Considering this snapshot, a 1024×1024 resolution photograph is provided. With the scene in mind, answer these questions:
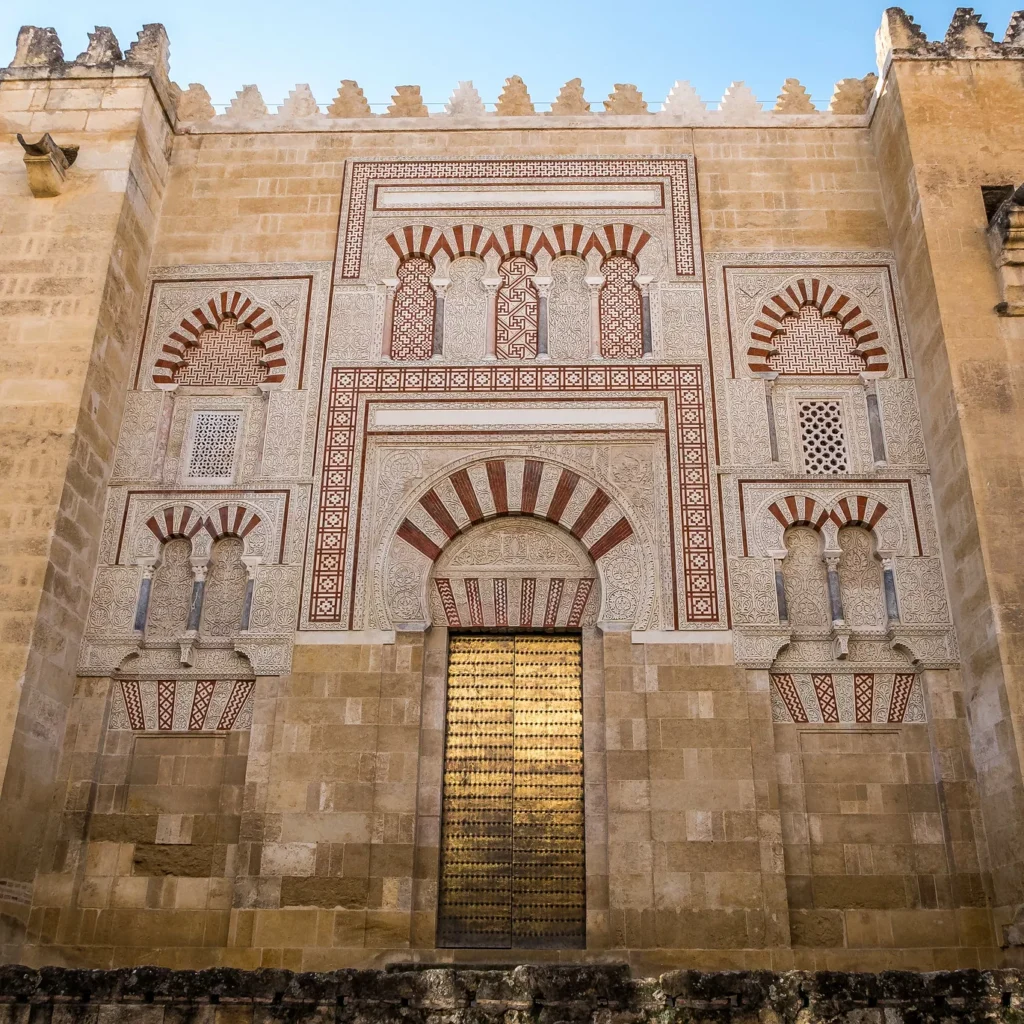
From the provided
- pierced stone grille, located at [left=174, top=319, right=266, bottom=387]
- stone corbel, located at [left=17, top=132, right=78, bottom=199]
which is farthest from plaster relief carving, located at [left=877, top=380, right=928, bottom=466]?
stone corbel, located at [left=17, top=132, right=78, bottom=199]

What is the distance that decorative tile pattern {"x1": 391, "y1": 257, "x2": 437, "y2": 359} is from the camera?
6945 millimetres

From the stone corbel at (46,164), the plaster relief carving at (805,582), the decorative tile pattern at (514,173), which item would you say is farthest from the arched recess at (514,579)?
the stone corbel at (46,164)

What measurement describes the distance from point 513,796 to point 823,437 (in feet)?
9.70

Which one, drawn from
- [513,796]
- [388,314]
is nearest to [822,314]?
[388,314]

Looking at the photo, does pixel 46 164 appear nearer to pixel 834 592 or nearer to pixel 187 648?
pixel 187 648

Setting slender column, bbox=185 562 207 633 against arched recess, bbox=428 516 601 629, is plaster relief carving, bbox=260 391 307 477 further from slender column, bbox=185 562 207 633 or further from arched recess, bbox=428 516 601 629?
arched recess, bbox=428 516 601 629

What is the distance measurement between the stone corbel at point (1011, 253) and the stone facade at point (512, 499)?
2 cm

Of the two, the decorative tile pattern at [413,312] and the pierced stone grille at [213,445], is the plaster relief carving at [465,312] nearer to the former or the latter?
the decorative tile pattern at [413,312]

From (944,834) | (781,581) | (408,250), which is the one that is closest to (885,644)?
(781,581)

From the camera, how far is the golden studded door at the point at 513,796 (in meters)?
5.62

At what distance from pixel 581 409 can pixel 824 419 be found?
156 centimetres

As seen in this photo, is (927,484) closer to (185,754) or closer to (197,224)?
(185,754)

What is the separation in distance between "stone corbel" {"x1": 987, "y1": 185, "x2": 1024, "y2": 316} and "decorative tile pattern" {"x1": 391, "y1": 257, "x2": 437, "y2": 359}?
3.56m

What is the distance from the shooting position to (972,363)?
6117 millimetres
